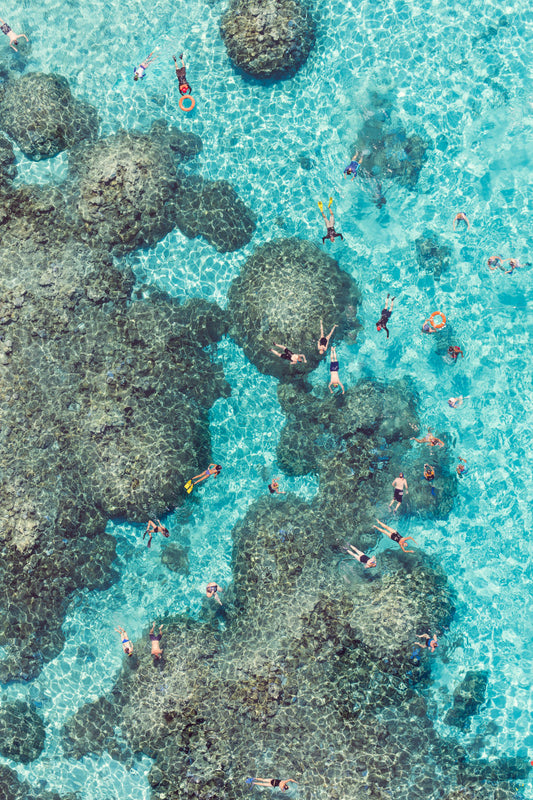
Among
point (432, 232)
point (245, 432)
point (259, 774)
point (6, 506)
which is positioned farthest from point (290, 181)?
point (259, 774)

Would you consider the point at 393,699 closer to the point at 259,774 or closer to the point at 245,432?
the point at 259,774

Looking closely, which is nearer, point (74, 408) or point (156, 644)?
point (156, 644)

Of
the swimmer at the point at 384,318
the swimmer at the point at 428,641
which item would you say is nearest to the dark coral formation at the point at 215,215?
the swimmer at the point at 384,318

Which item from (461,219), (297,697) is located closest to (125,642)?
(297,697)

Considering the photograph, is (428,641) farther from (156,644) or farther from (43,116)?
(43,116)

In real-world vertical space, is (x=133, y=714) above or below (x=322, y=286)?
below

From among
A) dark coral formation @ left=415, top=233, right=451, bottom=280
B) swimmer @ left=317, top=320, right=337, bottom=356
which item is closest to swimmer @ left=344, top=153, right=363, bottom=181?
dark coral formation @ left=415, top=233, right=451, bottom=280

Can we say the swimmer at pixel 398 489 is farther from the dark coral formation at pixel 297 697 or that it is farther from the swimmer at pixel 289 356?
the swimmer at pixel 289 356
